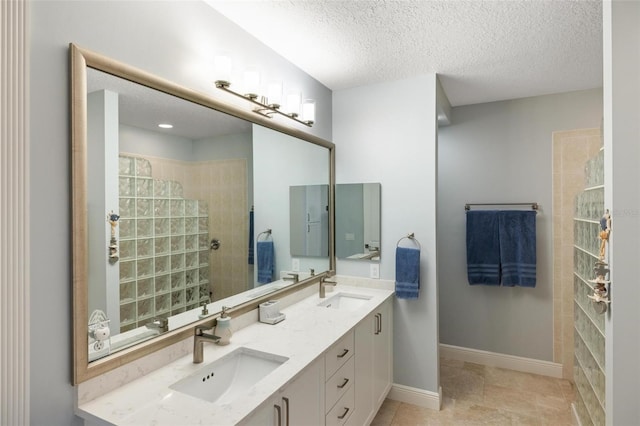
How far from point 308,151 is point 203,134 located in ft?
3.61

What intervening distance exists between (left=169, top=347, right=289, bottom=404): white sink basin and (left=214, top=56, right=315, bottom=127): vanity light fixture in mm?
1301

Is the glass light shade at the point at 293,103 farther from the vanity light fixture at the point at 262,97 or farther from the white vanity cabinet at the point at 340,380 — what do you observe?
the white vanity cabinet at the point at 340,380

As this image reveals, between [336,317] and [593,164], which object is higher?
[593,164]

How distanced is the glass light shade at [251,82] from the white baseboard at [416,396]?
7.91 ft

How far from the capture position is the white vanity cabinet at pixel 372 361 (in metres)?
2.10

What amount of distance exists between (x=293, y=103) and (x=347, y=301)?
1.52 meters

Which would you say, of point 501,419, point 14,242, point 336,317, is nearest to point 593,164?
point 336,317

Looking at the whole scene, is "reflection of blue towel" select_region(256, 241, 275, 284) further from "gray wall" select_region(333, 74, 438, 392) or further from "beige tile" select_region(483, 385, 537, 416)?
"beige tile" select_region(483, 385, 537, 416)

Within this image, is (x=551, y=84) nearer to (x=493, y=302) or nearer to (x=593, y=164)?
(x=593, y=164)

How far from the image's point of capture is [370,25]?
6.45ft

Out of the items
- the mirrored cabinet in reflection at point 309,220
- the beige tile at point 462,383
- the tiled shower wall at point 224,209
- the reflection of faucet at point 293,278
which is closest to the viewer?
the tiled shower wall at point 224,209

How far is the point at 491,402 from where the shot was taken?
2.75 meters

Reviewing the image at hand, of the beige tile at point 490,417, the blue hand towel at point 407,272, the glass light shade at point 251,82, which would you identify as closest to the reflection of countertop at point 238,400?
the blue hand towel at point 407,272

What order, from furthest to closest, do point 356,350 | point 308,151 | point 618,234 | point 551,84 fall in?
point 551,84 < point 308,151 < point 356,350 < point 618,234
